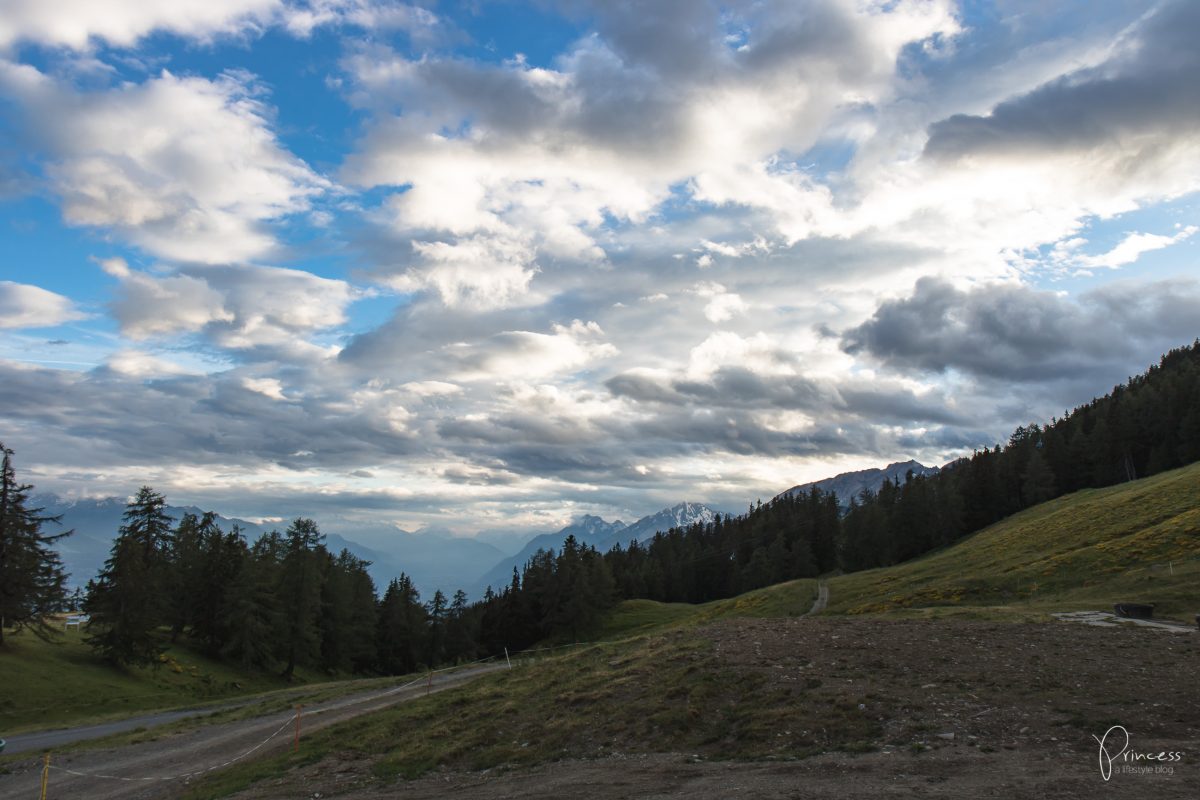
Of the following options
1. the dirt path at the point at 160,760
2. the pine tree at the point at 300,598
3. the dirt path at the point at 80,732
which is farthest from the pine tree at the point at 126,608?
the dirt path at the point at 160,760

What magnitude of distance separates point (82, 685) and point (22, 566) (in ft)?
32.1

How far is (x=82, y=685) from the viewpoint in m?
49.3

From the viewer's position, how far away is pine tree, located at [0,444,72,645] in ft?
164

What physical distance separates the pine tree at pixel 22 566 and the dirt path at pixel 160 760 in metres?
28.1

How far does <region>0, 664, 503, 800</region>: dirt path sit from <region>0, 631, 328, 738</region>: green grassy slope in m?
13.0

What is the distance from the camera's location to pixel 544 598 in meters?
102

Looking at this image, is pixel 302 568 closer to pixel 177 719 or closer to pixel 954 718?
pixel 177 719

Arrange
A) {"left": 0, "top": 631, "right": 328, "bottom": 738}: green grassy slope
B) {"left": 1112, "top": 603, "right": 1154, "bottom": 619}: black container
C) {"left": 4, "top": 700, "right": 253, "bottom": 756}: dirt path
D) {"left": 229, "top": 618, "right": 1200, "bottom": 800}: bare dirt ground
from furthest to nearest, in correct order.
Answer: {"left": 0, "top": 631, "right": 328, "bottom": 738}: green grassy slope → {"left": 1112, "top": 603, "right": 1154, "bottom": 619}: black container → {"left": 4, "top": 700, "right": 253, "bottom": 756}: dirt path → {"left": 229, "top": 618, "right": 1200, "bottom": 800}: bare dirt ground

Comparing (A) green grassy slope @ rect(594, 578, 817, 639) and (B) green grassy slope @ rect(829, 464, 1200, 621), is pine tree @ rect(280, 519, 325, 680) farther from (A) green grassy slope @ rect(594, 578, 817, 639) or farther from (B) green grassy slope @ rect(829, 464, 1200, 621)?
(B) green grassy slope @ rect(829, 464, 1200, 621)

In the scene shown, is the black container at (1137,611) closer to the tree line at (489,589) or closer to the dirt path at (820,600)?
the dirt path at (820,600)

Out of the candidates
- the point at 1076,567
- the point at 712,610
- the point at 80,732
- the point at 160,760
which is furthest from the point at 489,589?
the point at 160,760

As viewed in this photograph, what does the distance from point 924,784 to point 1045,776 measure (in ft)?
7.48


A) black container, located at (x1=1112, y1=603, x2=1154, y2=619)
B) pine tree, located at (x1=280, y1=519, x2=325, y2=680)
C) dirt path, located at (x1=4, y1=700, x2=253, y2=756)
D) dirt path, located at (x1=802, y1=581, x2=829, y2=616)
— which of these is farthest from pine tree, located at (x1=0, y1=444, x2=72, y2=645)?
black container, located at (x1=1112, y1=603, x2=1154, y2=619)

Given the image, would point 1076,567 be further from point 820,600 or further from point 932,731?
point 932,731
